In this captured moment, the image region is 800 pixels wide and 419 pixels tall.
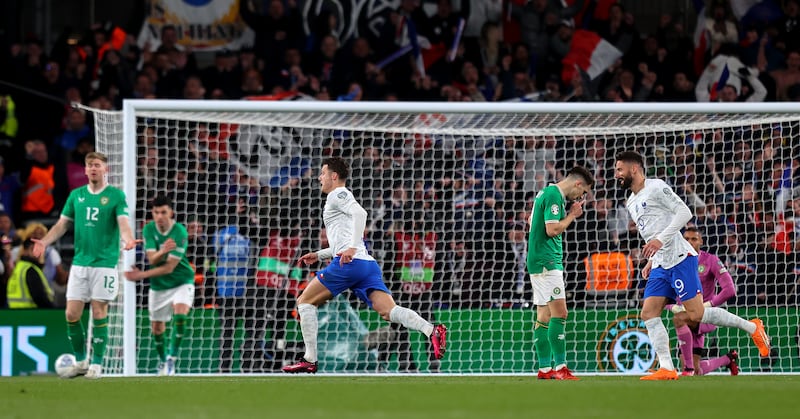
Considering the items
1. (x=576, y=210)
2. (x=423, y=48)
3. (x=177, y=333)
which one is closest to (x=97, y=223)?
(x=177, y=333)

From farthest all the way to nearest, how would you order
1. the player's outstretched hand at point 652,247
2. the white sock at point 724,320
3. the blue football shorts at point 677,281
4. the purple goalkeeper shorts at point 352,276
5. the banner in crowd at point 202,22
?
the banner in crowd at point 202,22 < the white sock at point 724,320 < the purple goalkeeper shorts at point 352,276 < the blue football shorts at point 677,281 < the player's outstretched hand at point 652,247

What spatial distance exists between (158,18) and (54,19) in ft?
6.07

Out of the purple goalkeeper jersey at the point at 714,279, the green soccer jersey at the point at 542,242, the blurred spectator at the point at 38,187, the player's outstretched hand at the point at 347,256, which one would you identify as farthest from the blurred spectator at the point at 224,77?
the green soccer jersey at the point at 542,242

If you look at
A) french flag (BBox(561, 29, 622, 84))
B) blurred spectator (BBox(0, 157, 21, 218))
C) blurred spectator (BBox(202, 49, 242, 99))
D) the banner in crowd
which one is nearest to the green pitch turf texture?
blurred spectator (BBox(0, 157, 21, 218))

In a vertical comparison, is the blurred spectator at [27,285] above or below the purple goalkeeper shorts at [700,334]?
above

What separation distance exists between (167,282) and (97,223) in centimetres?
189

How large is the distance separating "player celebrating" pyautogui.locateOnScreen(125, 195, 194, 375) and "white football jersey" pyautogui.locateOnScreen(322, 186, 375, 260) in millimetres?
2599

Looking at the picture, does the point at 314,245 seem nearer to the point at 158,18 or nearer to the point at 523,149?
the point at 523,149

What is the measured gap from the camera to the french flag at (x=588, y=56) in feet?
59.6

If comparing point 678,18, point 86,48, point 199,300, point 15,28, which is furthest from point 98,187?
point 678,18

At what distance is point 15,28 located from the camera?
62.3 feet

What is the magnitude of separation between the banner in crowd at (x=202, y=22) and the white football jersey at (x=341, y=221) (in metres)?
8.68

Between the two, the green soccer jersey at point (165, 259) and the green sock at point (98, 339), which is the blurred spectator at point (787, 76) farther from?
the green sock at point (98, 339)

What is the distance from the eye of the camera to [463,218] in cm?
1437
